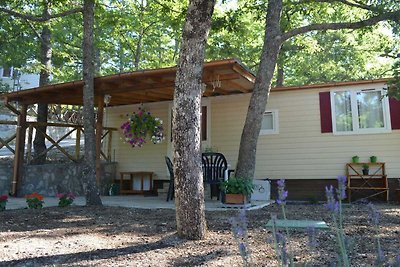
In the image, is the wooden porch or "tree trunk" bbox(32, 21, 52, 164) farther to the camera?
"tree trunk" bbox(32, 21, 52, 164)

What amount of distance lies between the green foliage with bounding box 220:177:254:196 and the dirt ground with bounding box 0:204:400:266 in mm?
781

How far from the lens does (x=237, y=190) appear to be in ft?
19.7

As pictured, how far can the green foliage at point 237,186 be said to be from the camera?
600cm

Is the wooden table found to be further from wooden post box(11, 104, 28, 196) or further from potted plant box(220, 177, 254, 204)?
potted plant box(220, 177, 254, 204)

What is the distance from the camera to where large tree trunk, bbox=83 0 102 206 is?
6152 mm

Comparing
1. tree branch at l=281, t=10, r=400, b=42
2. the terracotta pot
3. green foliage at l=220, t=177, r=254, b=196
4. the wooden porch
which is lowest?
the terracotta pot

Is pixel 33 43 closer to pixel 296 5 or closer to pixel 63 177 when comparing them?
pixel 63 177

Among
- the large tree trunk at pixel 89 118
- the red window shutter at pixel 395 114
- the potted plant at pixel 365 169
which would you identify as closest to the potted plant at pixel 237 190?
the large tree trunk at pixel 89 118

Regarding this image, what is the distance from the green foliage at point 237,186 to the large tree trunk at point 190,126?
8.47 ft

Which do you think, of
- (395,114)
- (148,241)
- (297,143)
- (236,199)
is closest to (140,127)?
(236,199)

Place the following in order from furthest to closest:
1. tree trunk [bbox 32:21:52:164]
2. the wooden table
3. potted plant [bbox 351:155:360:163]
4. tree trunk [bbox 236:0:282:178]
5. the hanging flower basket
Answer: tree trunk [bbox 32:21:52:164]
the wooden table
the hanging flower basket
potted plant [bbox 351:155:360:163]
tree trunk [bbox 236:0:282:178]

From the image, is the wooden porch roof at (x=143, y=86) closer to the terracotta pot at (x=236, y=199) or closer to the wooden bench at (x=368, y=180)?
the terracotta pot at (x=236, y=199)

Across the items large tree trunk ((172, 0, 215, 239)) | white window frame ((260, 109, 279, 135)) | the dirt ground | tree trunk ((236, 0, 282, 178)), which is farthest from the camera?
white window frame ((260, 109, 279, 135))

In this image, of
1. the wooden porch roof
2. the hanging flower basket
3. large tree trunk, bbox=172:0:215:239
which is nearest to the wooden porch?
the wooden porch roof
